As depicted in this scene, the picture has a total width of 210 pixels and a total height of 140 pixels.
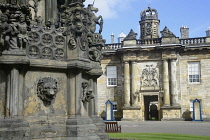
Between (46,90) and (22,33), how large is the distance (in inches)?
50.3

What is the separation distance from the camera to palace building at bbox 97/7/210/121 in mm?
33062

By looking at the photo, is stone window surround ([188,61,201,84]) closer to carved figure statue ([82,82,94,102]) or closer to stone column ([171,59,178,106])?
stone column ([171,59,178,106])

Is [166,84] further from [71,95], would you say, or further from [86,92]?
[71,95]

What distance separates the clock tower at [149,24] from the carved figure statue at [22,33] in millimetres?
45092

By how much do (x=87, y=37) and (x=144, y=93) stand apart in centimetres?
2727

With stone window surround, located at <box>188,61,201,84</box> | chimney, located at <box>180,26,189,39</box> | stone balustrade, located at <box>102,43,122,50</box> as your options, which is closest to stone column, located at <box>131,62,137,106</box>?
stone balustrade, located at <box>102,43,122,50</box>

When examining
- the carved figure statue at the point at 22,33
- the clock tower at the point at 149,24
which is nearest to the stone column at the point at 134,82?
the clock tower at the point at 149,24

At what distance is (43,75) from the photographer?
6.68 m

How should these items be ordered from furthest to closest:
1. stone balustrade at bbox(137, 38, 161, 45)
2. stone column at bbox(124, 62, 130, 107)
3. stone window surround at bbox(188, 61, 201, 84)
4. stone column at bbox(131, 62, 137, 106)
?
stone balustrade at bbox(137, 38, 161, 45)
stone column at bbox(124, 62, 130, 107)
stone column at bbox(131, 62, 137, 106)
stone window surround at bbox(188, 61, 201, 84)

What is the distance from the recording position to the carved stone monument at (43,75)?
597cm

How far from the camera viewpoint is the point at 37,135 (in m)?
6.25

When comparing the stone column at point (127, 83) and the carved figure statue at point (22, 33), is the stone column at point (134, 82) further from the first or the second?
the carved figure statue at point (22, 33)

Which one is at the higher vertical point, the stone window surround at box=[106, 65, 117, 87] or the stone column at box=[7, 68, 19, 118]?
the stone window surround at box=[106, 65, 117, 87]

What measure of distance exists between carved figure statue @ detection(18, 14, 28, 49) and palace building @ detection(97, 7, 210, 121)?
27.9 meters
